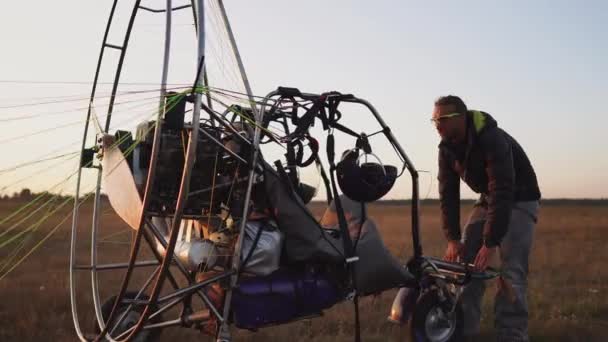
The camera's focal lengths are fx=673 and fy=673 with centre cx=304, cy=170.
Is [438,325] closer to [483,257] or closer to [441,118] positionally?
[483,257]

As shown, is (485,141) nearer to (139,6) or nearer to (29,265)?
(139,6)

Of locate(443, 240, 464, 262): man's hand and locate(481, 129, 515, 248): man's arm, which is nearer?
locate(481, 129, 515, 248): man's arm

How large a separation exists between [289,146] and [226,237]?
0.84 meters

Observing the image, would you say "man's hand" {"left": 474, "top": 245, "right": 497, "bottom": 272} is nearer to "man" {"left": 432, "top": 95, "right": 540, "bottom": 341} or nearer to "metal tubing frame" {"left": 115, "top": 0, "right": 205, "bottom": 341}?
"man" {"left": 432, "top": 95, "right": 540, "bottom": 341}

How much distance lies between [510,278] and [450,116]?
1607 mm

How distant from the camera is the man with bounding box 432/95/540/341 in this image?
Answer: 19.1 ft

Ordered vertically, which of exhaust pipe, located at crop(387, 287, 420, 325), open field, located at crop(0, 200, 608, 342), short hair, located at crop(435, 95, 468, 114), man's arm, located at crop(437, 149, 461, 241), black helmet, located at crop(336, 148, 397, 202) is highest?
short hair, located at crop(435, 95, 468, 114)

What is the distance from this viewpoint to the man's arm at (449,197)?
6.54m

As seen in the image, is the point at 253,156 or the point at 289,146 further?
the point at 289,146

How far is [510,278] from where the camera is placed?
618 centimetres

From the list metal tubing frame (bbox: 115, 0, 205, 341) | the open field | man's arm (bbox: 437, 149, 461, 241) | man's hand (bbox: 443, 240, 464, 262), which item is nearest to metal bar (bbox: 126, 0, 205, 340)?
metal tubing frame (bbox: 115, 0, 205, 341)

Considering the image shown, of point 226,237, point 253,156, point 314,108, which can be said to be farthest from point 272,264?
point 314,108

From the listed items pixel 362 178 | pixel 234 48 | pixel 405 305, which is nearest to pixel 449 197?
pixel 405 305

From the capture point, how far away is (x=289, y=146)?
5129mm
